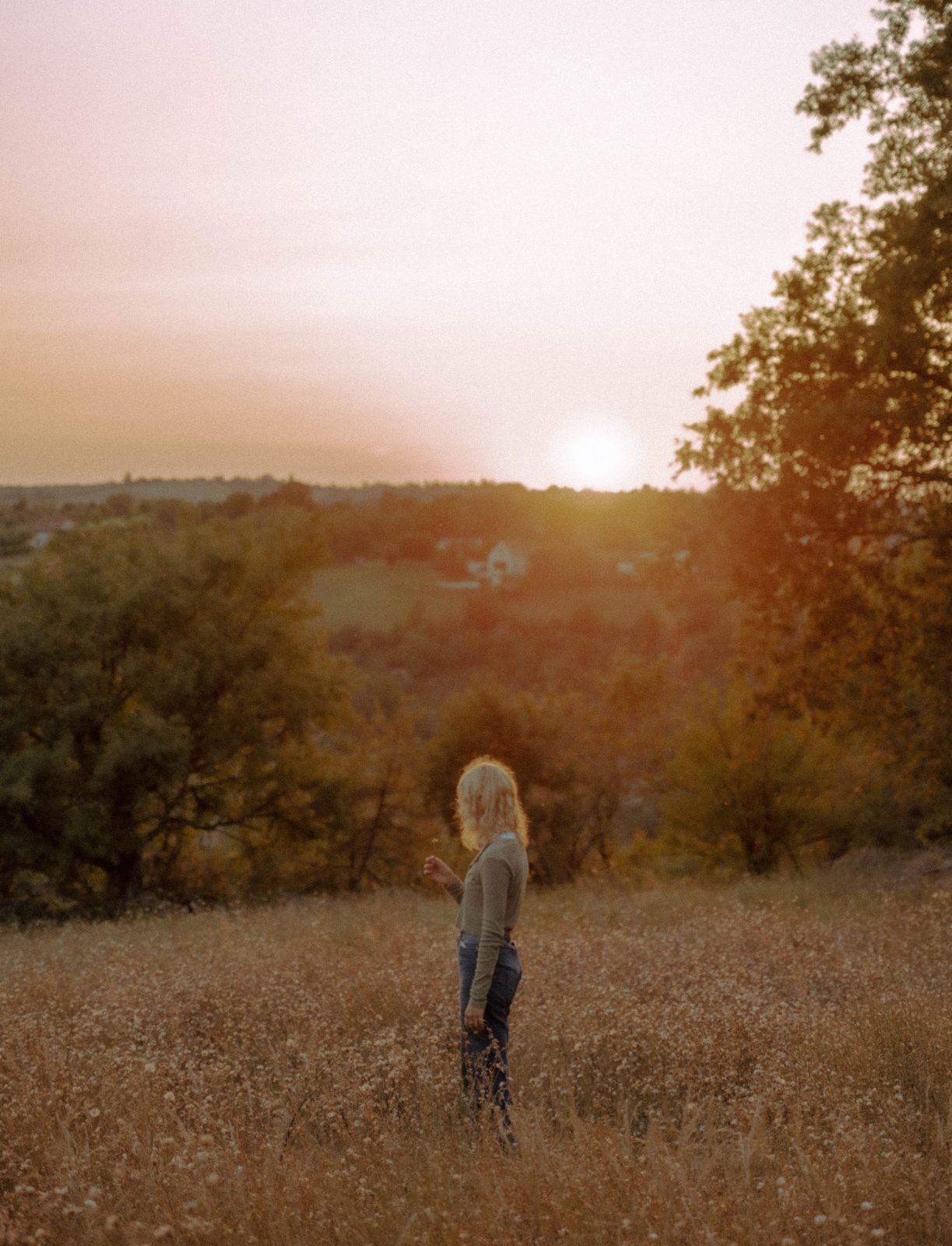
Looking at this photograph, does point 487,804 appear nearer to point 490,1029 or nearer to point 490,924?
point 490,924

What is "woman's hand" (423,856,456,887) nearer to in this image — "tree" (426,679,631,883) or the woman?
the woman

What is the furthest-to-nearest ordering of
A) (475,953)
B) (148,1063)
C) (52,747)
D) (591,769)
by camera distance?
(591,769)
(52,747)
(475,953)
(148,1063)

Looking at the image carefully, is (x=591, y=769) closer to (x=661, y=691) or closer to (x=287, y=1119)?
(x=661, y=691)

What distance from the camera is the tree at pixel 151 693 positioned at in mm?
22953

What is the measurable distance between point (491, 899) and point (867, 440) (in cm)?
1056

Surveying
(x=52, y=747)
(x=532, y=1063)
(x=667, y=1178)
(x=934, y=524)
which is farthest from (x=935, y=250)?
(x=52, y=747)

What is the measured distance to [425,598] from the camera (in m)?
83.7

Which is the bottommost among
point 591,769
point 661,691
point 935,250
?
point 591,769

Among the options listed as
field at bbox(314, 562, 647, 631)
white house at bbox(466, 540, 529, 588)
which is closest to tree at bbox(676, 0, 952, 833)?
field at bbox(314, 562, 647, 631)

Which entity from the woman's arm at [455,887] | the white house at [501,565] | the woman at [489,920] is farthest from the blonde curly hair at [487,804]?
the white house at [501,565]

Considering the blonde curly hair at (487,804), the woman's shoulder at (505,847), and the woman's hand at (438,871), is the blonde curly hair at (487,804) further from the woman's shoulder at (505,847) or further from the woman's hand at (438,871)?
the woman's hand at (438,871)

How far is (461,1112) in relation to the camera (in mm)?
5137

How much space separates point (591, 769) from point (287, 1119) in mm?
28143

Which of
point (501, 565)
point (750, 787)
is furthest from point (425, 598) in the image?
point (750, 787)
